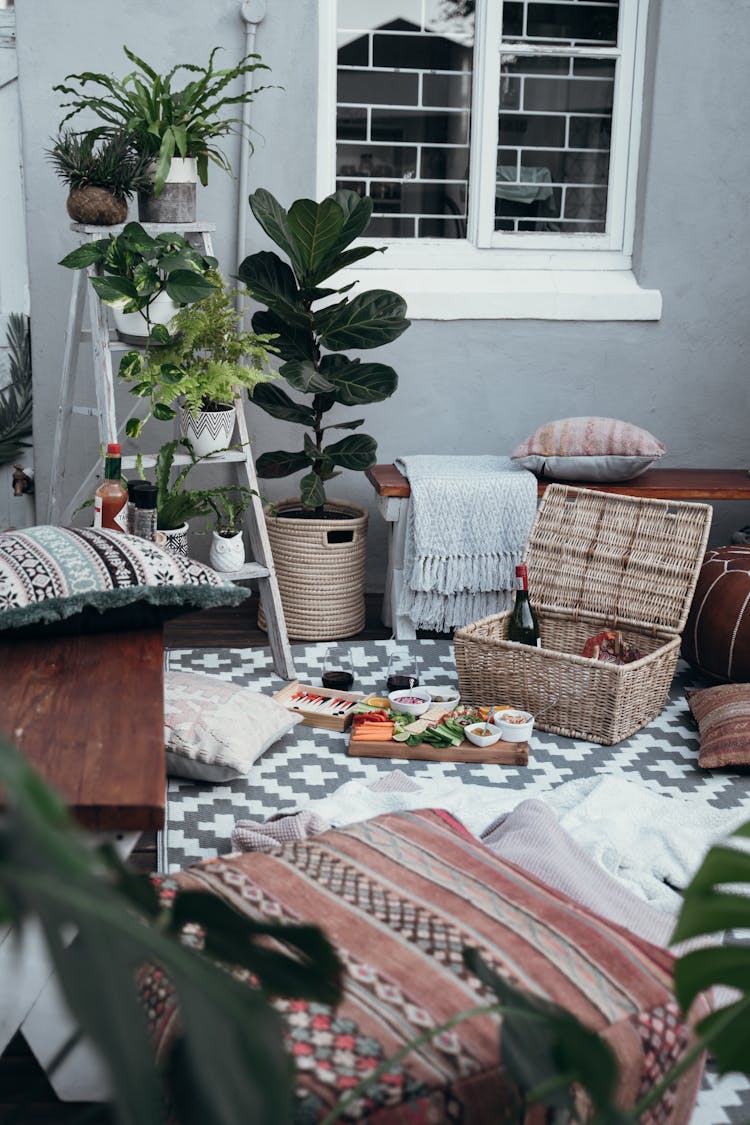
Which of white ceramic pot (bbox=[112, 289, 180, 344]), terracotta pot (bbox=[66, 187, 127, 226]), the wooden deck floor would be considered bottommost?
the wooden deck floor

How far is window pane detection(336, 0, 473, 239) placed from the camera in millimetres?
4297

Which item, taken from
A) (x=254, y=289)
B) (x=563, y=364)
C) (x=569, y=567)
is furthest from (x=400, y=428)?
(x=569, y=567)

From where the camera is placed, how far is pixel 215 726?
2.81 metres

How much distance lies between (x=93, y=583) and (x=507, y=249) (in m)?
2.86

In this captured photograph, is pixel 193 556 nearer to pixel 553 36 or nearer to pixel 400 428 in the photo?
pixel 400 428

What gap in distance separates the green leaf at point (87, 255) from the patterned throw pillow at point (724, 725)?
6.59 feet

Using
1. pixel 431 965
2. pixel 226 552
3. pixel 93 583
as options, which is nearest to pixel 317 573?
pixel 226 552

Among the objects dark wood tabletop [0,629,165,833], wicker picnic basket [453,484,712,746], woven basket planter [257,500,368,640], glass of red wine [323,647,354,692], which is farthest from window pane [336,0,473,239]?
dark wood tabletop [0,629,165,833]

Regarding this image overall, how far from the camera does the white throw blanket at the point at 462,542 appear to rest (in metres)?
3.83

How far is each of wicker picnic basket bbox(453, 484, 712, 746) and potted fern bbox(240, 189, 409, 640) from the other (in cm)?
68

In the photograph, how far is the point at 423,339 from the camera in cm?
437

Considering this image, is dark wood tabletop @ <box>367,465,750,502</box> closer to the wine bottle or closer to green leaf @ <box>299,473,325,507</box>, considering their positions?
green leaf @ <box>299,473,325,507</box>

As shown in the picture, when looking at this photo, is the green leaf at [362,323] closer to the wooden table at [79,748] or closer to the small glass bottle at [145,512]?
the small glass bottle at [145,512]

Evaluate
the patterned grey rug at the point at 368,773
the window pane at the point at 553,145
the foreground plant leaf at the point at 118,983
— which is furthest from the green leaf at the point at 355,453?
the foreground plant leaf at the point at 118,983
